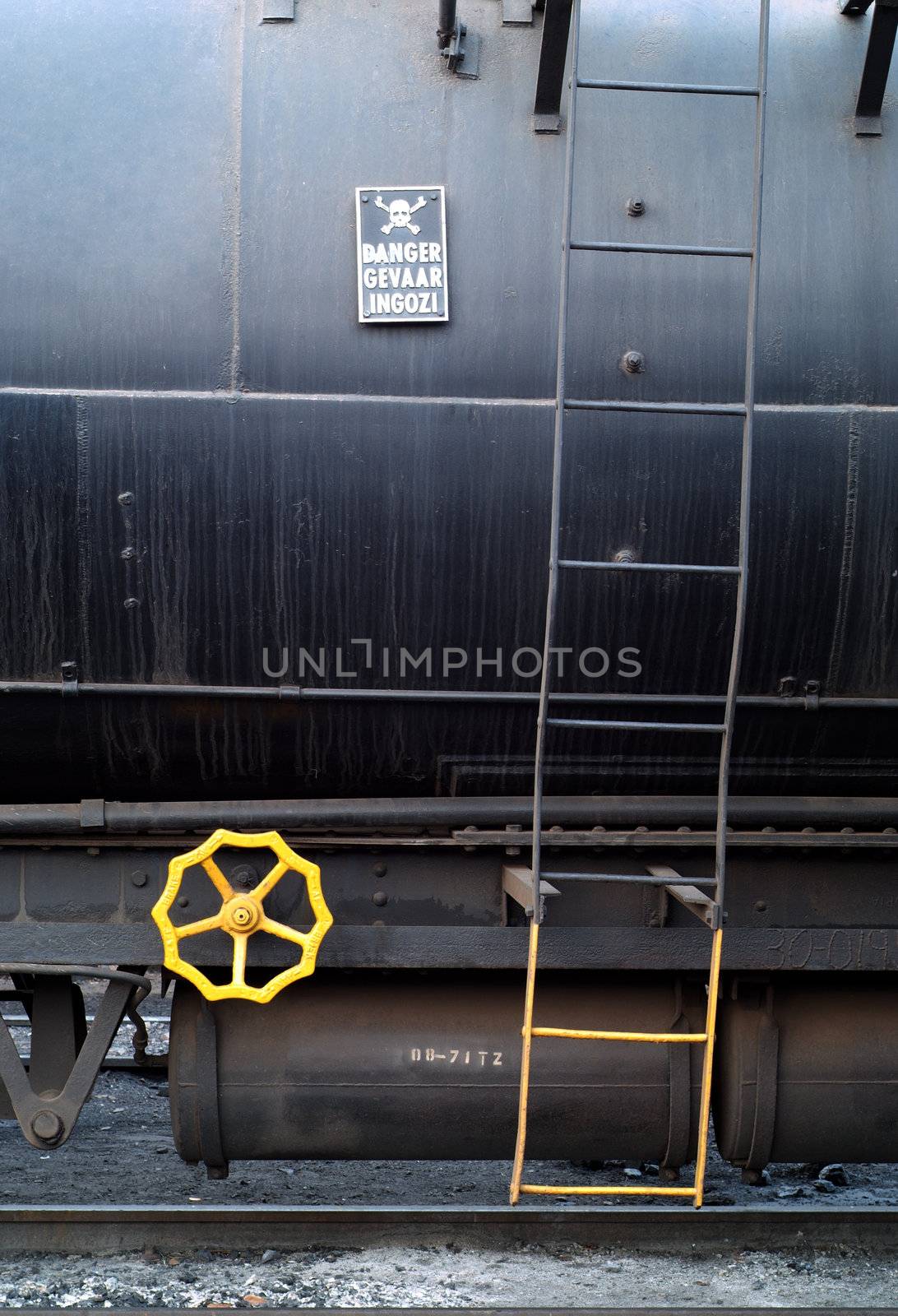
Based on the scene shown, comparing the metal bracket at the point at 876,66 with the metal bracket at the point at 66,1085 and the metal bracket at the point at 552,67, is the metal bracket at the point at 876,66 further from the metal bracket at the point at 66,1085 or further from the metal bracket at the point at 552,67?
the metal bracket at the point at 66,1085

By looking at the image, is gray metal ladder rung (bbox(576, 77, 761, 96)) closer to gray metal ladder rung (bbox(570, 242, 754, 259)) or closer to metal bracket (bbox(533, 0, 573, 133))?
metal bracket (bbox(533, 0, 573, 133))

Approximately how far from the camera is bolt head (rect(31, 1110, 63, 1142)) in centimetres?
318

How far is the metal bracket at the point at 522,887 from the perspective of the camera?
9.68 ft

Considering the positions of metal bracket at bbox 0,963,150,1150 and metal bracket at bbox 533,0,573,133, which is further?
metal bracket at bbox 0,963,150,1150

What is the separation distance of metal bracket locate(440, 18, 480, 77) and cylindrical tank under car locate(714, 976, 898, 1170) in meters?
2.59

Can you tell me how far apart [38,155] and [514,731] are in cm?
189

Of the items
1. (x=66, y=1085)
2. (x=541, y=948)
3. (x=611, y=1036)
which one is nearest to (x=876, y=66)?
(x=541, y=948)

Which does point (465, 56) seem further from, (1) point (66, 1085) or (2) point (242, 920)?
(1) point (66, 1085)

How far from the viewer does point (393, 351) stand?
9.46 feet

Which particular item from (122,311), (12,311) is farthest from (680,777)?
(12,311)

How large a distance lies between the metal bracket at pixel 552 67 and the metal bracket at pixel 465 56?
0.16 m

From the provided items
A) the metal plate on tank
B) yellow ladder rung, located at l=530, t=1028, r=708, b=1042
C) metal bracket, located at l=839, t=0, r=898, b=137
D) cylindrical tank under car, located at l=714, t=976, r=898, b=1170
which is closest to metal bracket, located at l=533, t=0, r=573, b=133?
the metal plate on tank

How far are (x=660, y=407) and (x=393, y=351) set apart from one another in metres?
0.68

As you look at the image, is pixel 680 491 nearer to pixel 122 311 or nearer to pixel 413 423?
pixel 413 423
